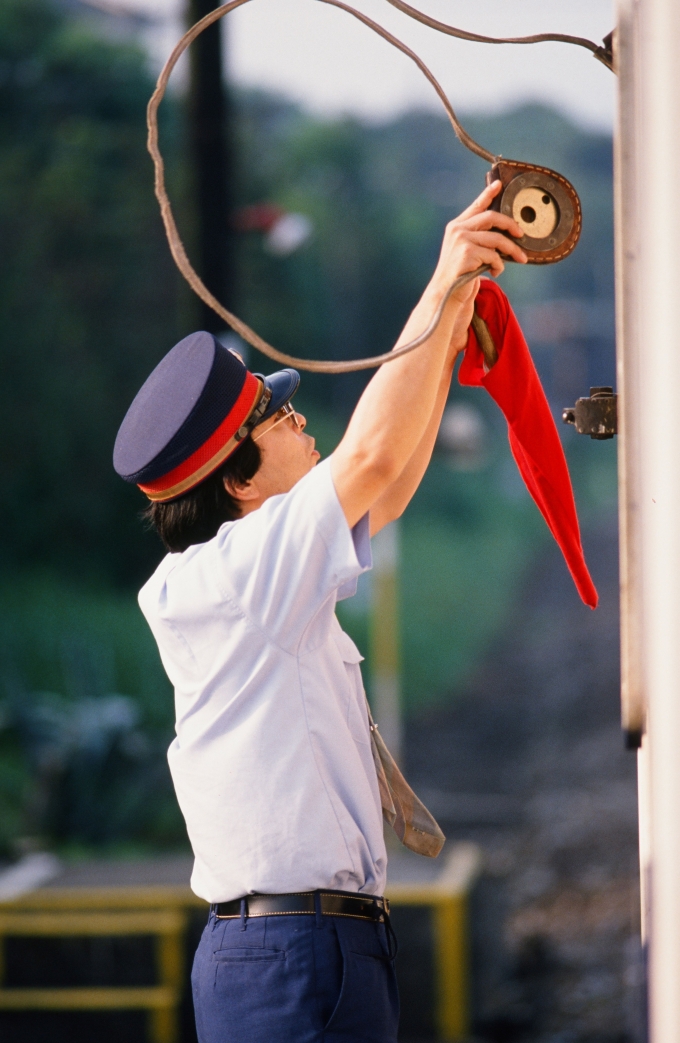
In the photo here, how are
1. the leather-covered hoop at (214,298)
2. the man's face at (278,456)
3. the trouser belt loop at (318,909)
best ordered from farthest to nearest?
the man's face at (278,456) → the trouser belt loop at (318,909) → the leather-covered hoop at (214,298)

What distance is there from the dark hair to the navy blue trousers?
0.59 m

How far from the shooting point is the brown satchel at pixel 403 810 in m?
1.88

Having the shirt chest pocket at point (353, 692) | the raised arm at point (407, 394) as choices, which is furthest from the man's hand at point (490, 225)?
the shirt chest pocket at point (353, 692)

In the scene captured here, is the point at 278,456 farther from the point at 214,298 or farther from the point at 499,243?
the point at 499,243

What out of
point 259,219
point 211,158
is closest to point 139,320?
point 259,219

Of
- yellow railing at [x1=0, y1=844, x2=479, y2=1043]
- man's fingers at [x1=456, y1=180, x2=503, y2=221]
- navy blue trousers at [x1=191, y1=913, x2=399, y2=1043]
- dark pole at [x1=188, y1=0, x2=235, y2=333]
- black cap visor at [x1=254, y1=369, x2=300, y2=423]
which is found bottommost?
yellow railing at [x1=0, y1=844, x2=479, y2=1043]

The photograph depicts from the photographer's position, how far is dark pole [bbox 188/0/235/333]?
4.68 m

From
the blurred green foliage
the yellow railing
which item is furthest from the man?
the blurred green foliage

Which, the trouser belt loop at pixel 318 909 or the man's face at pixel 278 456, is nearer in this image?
the trouser belt loop at pixel 318 909

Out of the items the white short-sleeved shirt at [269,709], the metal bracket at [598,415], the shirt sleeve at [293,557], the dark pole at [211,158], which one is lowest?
the white short-sleeved shirt at [269,709]

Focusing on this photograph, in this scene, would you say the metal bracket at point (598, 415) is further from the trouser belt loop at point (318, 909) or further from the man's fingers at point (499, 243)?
the trouser belt loop at point (318, 909)

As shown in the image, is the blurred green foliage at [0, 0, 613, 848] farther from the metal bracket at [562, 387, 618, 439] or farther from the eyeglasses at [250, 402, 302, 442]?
the metal bracket at [562, 387, 618, 439]

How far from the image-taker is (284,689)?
5.32 ft

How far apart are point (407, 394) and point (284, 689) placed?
17.8 inches
